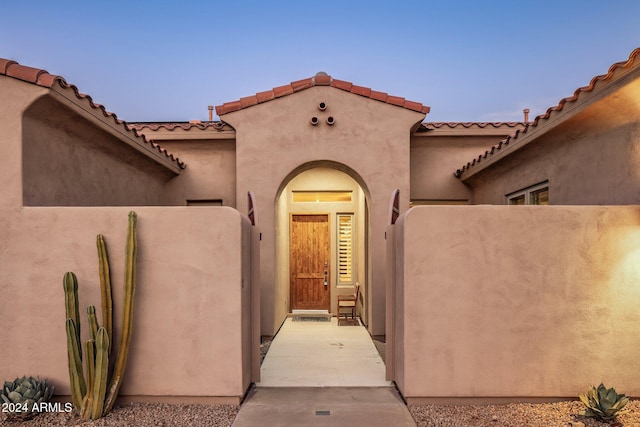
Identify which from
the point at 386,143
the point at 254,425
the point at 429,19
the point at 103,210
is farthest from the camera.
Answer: the point at 429,19

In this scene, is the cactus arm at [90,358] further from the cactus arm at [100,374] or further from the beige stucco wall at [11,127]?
the beige stucco wall at [11,127]

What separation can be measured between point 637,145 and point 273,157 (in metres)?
6.22

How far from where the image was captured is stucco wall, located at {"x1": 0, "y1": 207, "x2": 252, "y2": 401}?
479 centimetres

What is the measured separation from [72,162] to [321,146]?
184 inches

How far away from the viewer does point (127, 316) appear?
455 cm

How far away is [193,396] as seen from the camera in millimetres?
4887

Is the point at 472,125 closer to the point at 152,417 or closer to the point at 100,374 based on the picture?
the point at 152,417

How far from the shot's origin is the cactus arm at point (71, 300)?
442 centimetres

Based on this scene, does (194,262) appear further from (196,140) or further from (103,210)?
(196,140)

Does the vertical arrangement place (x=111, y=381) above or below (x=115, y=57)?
below

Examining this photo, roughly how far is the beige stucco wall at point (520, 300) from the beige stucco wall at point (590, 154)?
2.22 ft

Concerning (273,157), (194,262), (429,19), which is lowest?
(194,262)

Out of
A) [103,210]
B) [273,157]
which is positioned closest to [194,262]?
[103,210]

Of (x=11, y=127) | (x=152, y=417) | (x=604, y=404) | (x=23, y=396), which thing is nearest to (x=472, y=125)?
(x=604, y=404)
